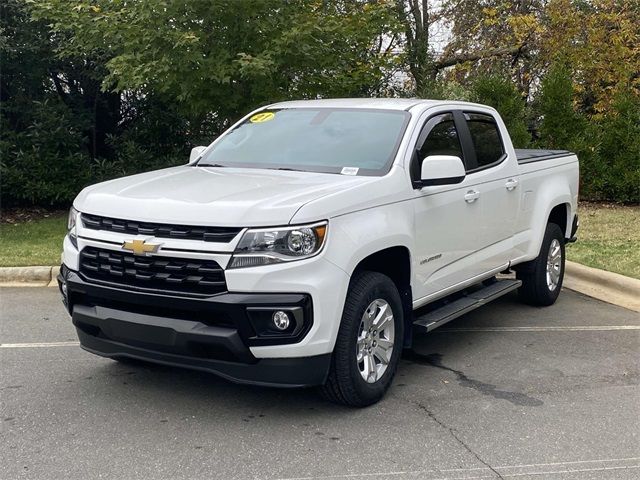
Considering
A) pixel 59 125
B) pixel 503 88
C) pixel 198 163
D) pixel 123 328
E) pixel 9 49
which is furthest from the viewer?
pixel 503 88

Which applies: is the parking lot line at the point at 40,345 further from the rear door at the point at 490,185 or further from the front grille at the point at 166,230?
the rear door at the point at 490,185

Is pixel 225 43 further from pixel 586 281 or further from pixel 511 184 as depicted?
pixel 586 281

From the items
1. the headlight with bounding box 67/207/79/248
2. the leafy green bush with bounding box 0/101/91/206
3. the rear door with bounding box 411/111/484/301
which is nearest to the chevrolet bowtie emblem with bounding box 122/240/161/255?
the headlight with bounding box 67/207/79/248

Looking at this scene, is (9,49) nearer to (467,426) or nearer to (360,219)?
(360,219)

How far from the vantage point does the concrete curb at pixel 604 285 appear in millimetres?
7402

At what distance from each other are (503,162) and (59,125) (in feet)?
27.6

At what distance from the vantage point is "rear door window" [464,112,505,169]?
5984 mm

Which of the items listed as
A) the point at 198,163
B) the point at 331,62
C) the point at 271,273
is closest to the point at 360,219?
the point at 271,273

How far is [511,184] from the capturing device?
20.2 ft

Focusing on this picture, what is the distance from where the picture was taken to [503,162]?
624cm

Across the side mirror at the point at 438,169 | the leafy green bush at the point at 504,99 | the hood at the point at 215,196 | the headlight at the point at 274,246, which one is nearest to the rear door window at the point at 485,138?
the side mirror at the point at 438,169

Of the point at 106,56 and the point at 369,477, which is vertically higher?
the point at 106,56

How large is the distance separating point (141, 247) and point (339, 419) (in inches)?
58.6

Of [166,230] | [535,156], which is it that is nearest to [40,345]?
[166,230]
